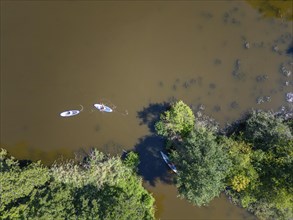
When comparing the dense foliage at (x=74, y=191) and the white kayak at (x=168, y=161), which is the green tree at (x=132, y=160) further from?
the white kayak at (x=168, y=161)

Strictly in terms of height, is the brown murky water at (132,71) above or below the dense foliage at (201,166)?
above

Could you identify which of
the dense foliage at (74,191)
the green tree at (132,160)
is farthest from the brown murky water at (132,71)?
the dense foliage at (74,191)

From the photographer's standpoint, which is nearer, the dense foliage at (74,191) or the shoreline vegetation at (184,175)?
the shoreline vegetation at (184,175)

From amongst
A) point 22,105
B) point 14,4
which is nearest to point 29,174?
point 22,105

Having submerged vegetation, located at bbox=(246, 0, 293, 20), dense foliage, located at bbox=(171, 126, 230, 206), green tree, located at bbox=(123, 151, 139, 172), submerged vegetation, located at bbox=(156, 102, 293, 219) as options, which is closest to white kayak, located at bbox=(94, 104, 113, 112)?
green tree, located at bbox=(123, 151, 139, 172)

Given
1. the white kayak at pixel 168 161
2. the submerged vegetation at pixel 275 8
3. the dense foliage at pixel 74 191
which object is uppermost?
the submerged vegetation at pixel 275 8

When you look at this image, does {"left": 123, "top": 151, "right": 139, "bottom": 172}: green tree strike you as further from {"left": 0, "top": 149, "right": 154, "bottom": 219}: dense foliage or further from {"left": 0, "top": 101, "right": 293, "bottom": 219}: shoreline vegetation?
{"left": 0, "top": 149, "right": 154, "bottom": 219}: dense foliage

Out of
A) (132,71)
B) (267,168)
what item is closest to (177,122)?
(132,71)

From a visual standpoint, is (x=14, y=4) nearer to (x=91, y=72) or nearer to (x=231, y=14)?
(x=91, y=72)
